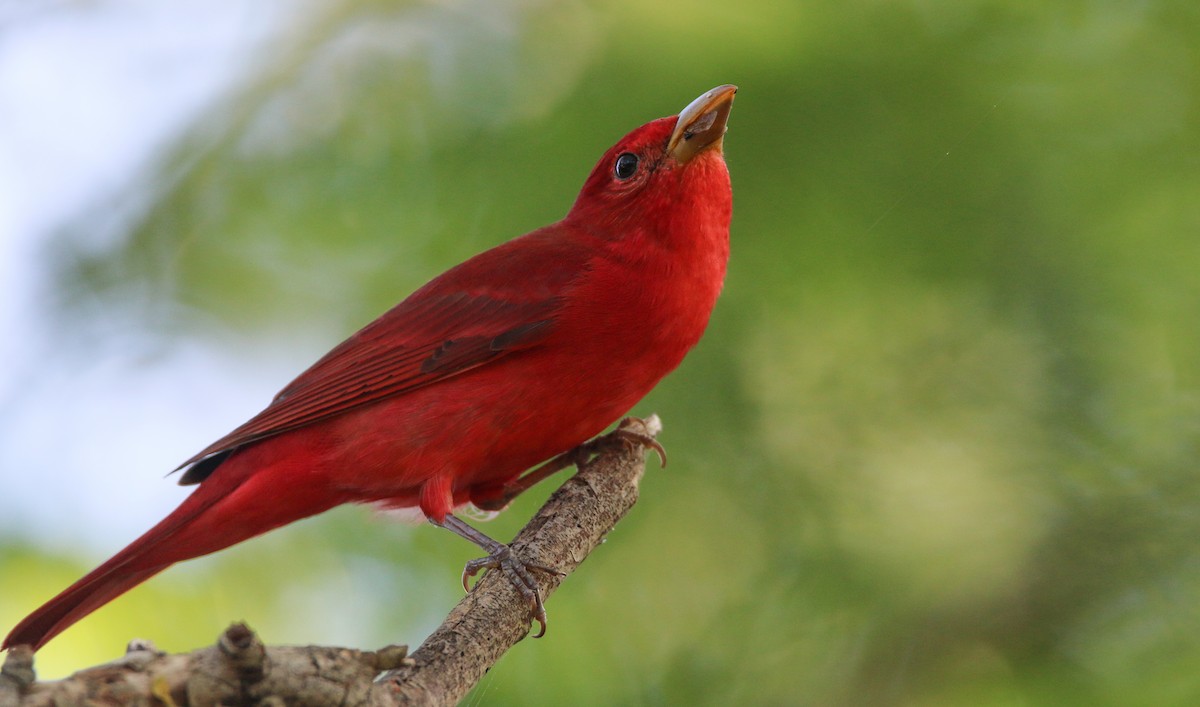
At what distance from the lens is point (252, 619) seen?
159 inches

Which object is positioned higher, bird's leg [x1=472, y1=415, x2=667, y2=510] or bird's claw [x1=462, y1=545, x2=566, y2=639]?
bird's leg [x1=472, y1=415, x2=667, y2=510]

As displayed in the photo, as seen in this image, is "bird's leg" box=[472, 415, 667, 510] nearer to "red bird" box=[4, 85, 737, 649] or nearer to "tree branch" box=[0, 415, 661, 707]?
"red bird" box=[4, 85, 737, 649]

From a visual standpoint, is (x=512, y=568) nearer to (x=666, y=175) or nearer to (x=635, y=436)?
(x=635, y=436)

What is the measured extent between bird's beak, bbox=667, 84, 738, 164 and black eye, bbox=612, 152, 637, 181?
14 centimetres

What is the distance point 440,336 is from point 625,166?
35.1 inches

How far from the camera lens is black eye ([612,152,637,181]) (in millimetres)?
3832

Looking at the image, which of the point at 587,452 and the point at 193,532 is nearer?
the point at 193,532

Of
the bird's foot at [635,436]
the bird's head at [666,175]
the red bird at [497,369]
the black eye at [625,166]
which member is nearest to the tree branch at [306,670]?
the red bird at [497,369]

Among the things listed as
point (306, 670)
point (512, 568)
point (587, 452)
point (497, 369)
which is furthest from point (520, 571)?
point (306, 670)

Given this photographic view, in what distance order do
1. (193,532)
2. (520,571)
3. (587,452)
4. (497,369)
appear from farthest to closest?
(587,452) < (497,369) < (193,532) < (520,571)

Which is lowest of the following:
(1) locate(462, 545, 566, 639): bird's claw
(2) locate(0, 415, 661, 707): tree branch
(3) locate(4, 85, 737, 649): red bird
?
(2) locate(0, 415, 661, 707): tree branch

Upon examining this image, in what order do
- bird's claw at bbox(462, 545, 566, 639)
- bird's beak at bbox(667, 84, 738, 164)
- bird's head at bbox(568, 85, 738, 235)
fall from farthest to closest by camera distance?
bird's head at bbox(568, 85, 738, 235) < bird's beak at bbox(667, 84, 738, 164) < bird's claw at bbox(462, 545, 566, 639)

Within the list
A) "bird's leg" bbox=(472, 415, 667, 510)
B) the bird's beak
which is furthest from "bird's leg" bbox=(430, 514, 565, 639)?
the bird's beak

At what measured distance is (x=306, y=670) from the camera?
200 cm
